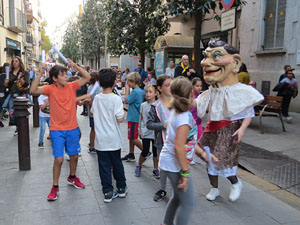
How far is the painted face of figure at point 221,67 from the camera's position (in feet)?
11.4

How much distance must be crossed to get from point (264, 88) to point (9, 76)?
8.49 meters

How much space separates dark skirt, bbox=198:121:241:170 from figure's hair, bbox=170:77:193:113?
1126mm

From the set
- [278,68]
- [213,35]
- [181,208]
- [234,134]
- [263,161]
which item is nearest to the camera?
[181,208]

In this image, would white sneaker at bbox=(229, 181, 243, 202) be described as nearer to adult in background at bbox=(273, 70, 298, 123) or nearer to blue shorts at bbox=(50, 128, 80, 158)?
blue shorts at bbox=(50, 128, 80, 158)

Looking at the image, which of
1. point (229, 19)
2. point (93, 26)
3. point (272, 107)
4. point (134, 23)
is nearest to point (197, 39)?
point (272, 107)

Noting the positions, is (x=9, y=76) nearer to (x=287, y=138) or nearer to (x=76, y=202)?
(x=76, y=202)

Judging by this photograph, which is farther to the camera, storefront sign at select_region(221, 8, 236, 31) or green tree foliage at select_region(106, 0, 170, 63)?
green tree foliage at select_region(106, 0, 170, 63)

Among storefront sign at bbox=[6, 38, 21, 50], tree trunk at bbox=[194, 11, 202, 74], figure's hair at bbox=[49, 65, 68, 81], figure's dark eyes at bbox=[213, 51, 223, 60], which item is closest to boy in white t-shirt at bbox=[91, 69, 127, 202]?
figure's hair at bbox=[49, 65, 68, 81]

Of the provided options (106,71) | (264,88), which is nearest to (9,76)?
(106,71)

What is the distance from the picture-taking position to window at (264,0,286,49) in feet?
34.4

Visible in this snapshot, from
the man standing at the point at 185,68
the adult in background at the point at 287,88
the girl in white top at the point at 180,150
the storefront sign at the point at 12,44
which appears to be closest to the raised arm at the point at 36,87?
the girl in white top at the point at 180,150

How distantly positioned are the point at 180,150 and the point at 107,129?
1.38m

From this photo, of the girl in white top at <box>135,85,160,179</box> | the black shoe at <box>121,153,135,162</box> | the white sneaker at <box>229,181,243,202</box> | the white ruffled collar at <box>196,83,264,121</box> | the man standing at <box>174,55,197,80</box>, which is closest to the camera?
the white ruffled collar at <box>196,83,264,121</box>

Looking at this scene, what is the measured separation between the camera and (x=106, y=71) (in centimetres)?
374
